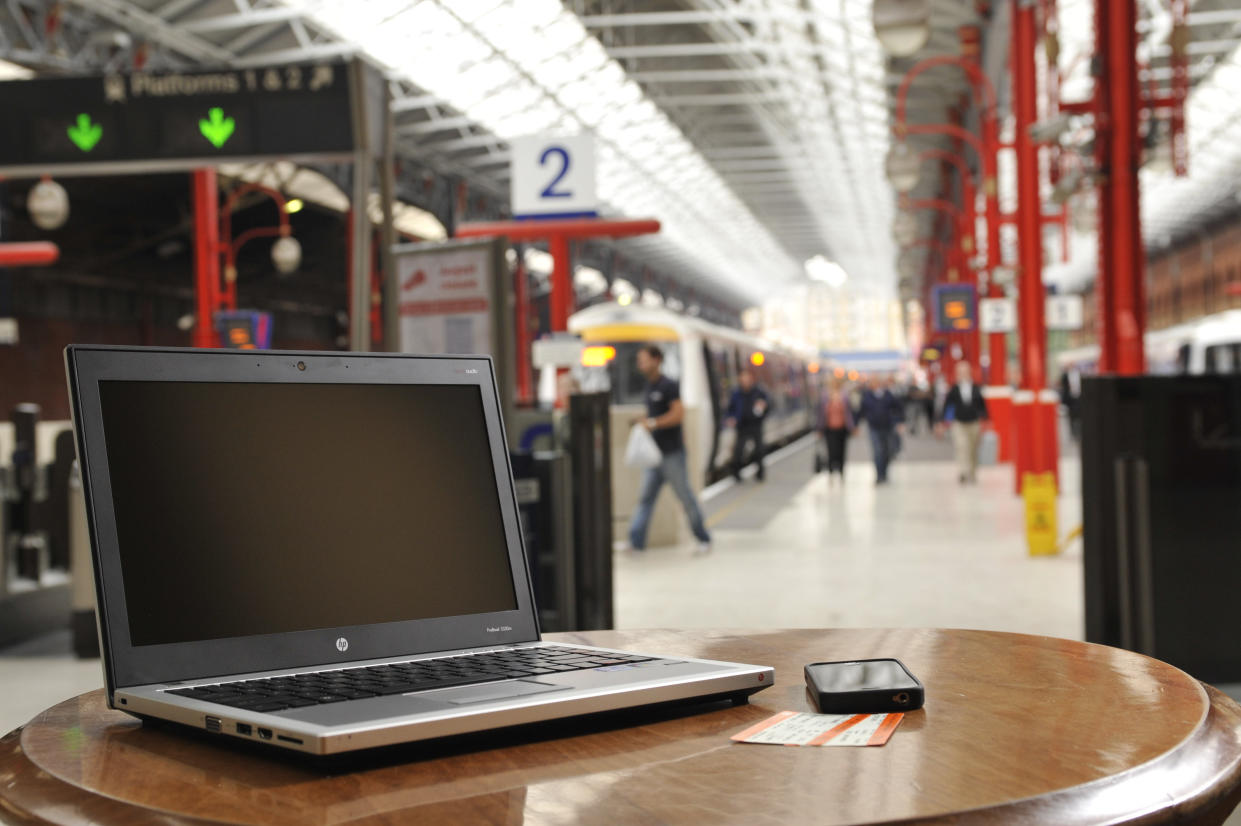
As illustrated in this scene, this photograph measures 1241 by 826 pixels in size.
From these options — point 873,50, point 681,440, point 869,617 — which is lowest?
point 869,617

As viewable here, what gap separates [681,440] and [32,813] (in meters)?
10.2

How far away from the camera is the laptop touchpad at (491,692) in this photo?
1.31 m

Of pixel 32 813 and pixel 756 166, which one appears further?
pixel 756 166

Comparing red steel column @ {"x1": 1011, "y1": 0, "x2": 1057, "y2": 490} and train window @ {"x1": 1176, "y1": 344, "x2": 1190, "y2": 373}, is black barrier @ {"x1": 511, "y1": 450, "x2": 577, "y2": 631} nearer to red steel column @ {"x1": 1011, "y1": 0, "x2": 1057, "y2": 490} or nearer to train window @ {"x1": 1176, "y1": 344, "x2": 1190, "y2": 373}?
red steel column @ {"x1": 1011, "y1": 0, "x2": 1057, "y2": 490}

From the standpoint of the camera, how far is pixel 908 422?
48562 mm

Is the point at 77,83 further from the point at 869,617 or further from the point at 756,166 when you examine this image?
the point at 756,166

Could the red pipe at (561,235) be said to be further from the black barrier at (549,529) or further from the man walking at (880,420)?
the man walking at (880,420)

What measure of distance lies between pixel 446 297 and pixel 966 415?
12843mm

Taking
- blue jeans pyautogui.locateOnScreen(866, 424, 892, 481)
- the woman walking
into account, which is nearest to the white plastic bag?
the woman walking

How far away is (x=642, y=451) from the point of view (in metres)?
11.0

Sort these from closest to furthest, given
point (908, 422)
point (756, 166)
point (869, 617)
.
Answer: point (869, 617), point (756, 166), point (908, 422)

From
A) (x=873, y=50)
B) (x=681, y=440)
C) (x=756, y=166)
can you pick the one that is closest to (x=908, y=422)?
(x=756, y=166)

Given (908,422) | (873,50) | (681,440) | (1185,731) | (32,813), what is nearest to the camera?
(32,813)

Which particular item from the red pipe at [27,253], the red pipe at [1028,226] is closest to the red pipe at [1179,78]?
the red pipe at [1028,226]
